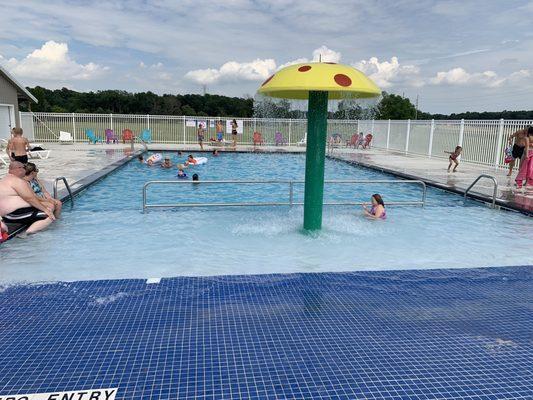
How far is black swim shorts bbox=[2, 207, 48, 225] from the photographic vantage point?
6.54 metres

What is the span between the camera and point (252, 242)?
6.57 m

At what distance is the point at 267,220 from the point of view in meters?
7.98

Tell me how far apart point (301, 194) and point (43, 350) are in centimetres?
931

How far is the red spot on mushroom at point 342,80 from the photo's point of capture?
5.54 meters

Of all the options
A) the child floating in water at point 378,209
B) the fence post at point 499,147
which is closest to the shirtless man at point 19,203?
the child floating in water at point 378,209

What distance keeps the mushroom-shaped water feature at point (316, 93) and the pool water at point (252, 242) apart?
0.71m

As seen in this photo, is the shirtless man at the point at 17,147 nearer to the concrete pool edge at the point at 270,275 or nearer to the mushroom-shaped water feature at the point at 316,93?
the mushroom-shaped water feature at the point at 316,93

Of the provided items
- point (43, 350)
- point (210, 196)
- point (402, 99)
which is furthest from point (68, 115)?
point (402, 99)

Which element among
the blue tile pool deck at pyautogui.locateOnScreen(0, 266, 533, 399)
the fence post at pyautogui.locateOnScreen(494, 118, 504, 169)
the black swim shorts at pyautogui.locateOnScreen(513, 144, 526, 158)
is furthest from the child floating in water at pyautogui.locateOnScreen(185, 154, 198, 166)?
the blue tile pool deck at pyautogui.locateOnScreen(0, 266, 533, 399)

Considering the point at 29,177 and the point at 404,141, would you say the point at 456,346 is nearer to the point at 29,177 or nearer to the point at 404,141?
the point at 29,177

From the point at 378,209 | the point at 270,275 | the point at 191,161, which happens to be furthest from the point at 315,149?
the point at 191,161

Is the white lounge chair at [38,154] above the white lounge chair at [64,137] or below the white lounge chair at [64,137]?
below

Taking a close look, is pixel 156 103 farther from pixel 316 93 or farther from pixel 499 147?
pixel 316 93

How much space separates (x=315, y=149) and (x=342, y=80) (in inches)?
47.7
